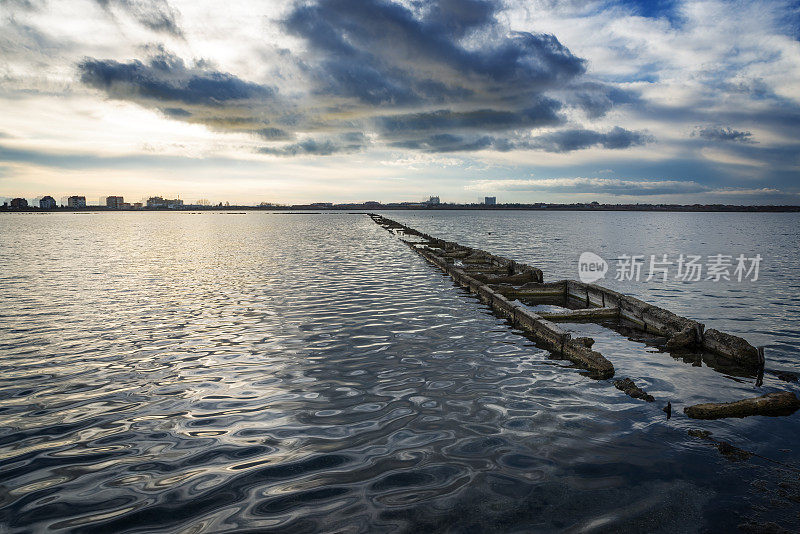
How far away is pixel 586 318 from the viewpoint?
13602 mm

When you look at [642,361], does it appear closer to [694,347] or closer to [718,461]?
[694,347]

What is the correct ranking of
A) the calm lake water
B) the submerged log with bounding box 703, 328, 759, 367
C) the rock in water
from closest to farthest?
the calm lake water < the rock in water < the submerged log with bounding box 703, 328, 759, 367

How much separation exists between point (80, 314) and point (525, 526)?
15542 mm

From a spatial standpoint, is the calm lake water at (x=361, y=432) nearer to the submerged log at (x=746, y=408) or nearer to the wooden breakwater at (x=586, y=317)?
the submerged log at (x=746, y=408)

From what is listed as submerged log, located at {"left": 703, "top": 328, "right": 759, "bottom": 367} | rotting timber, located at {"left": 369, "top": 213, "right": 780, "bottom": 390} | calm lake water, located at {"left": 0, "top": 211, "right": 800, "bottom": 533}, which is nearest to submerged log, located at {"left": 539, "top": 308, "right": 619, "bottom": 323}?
rotting timber, located at {"left": 369, "top": 213, "right": 780, "bottom": 390}

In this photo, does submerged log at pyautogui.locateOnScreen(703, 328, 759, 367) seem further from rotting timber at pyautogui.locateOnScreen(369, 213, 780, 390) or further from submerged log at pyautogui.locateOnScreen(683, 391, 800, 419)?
submerged log at pyautogui.locateOnScreen(683, 391, 800, 419)

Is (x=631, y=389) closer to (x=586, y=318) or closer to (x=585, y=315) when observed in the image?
(x=585, y=315)

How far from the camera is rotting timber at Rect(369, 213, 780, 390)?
9.64 meters

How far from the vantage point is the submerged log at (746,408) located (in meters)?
6.98

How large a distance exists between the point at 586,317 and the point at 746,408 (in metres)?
6.60

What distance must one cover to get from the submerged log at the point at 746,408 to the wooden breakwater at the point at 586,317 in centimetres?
193

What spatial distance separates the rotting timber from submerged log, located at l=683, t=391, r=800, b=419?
1.93 m

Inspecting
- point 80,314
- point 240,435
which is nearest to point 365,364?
point 240,435

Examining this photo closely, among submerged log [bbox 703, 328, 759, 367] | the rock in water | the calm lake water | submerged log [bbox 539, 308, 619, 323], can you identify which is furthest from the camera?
submerged log [bbox 539, 308, 619, 323]
